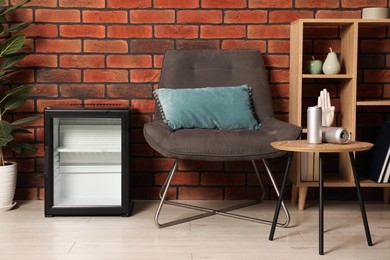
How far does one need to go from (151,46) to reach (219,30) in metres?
0.39

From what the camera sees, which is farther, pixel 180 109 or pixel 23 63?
pixel 23 63

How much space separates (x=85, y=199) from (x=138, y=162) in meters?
0.40

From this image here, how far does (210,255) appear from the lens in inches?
82.5

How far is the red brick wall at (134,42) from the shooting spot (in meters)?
3.05

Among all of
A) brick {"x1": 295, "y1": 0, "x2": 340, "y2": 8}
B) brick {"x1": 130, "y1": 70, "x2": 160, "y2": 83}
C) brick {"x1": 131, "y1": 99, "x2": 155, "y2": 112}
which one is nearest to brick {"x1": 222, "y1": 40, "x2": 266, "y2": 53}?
brick {"x1": 295, "y1": 0, "x2": 340, "y2": 8}

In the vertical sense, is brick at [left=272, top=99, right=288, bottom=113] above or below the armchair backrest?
A: below

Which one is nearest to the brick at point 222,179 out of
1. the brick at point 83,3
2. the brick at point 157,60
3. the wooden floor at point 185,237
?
the wooden floor at point 185,237

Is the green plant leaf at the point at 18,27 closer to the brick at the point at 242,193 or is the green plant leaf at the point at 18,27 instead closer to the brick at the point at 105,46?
the brick at the point at 105,46

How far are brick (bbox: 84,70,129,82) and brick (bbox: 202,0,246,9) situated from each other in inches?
23.2

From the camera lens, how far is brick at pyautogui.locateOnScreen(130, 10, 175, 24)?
305 cm

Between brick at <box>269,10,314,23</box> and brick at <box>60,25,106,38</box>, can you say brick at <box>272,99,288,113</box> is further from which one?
brick at <box>60,25,106,38</box>

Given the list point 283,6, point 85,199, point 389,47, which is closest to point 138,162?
point 85,199

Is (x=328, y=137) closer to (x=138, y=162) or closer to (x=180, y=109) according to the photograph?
(x=180, y=109)

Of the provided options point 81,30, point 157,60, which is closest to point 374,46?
point 157,60
